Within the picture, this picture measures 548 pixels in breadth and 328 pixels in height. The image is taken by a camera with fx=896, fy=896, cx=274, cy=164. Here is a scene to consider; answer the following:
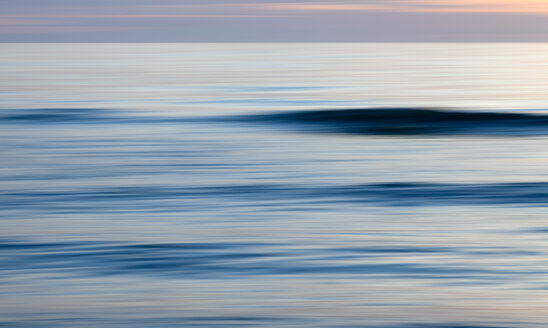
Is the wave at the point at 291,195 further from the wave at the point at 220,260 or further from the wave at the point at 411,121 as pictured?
the wave at the point at 411,121

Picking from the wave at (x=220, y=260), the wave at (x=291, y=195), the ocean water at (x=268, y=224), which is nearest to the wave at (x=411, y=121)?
the ocean water at (x=268, y=224)

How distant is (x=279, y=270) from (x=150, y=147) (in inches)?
340

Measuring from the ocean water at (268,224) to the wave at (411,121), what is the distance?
0.19 metres

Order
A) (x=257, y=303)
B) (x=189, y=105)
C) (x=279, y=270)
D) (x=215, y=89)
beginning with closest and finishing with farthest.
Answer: (x=257, y=303) → (x=279, y=270) → (x=189, y=105) → (x=215, y=89)

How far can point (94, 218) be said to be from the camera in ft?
28.1

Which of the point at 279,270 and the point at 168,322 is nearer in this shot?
the point at 168,322

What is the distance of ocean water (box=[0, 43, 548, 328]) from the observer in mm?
5754

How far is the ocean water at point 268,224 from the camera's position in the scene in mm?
5754

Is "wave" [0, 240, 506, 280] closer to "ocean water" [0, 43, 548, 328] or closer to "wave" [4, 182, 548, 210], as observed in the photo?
"ocean water" [0, 43, 548, 328]

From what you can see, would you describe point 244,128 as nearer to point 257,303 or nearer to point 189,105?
point 189,105

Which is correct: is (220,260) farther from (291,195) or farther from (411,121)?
(411,121)

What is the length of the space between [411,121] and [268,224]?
13.9m

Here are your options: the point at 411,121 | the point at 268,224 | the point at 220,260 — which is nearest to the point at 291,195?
the point at 268,224

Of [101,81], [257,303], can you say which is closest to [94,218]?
[257,303]
